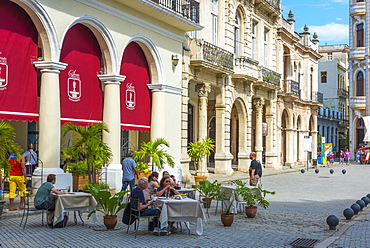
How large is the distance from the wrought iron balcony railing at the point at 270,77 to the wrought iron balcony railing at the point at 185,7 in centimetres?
1103

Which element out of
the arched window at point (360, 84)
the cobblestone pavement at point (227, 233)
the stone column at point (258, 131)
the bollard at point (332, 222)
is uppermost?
the arched window at point (360, 84)

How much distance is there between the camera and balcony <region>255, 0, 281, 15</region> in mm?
32256

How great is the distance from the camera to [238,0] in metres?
28.9

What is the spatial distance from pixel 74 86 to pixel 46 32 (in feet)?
7.19

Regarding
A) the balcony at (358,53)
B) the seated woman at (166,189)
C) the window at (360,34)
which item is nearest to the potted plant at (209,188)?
the seated woman at (166,189)

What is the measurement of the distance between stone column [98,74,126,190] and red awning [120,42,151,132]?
3.61ft

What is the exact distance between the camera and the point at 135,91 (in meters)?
19.6

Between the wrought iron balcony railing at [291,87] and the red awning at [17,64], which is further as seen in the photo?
the wrought iron balcony railing at [291,87]

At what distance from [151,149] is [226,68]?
355 inches

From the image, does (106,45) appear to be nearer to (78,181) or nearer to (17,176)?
(78,181)

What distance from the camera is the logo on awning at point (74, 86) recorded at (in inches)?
626

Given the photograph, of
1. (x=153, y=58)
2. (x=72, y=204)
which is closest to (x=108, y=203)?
(x=72, y=204)

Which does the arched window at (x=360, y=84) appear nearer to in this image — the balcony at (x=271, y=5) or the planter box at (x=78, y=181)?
the balcony at (x=271, y=5)

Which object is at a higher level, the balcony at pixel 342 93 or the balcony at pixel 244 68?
the balcony at pixel 342 93
